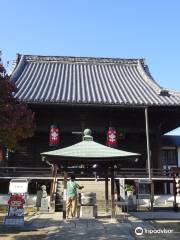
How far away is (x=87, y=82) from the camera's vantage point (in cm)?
2745

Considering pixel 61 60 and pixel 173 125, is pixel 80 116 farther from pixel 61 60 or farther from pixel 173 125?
pixel 61 60

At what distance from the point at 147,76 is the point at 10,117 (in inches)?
812

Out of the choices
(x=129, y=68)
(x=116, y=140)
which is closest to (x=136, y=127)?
(x=116, y=140)

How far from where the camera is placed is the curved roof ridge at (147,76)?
1010 inches

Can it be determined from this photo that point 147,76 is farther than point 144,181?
Yes

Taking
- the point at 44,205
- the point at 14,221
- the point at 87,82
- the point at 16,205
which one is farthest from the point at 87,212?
the point at 87,82

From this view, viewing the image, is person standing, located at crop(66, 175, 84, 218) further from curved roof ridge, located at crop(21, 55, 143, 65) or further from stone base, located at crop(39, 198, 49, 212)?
curved roof ridge, located at crop(21, 55, 143, 65)

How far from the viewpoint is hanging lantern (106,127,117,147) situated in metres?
21.8

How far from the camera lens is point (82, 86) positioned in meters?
26.0

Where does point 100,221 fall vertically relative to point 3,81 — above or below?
below

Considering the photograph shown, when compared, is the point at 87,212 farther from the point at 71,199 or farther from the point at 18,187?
the point at 18,187

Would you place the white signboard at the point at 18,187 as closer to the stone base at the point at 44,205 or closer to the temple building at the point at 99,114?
the stone base at the point at 44,205

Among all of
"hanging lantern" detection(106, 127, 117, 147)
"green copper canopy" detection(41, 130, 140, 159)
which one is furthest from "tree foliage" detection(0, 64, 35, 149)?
"hanging lantern" detection(106, 127, 117, 147)

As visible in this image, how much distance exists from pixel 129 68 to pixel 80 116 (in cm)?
1065
